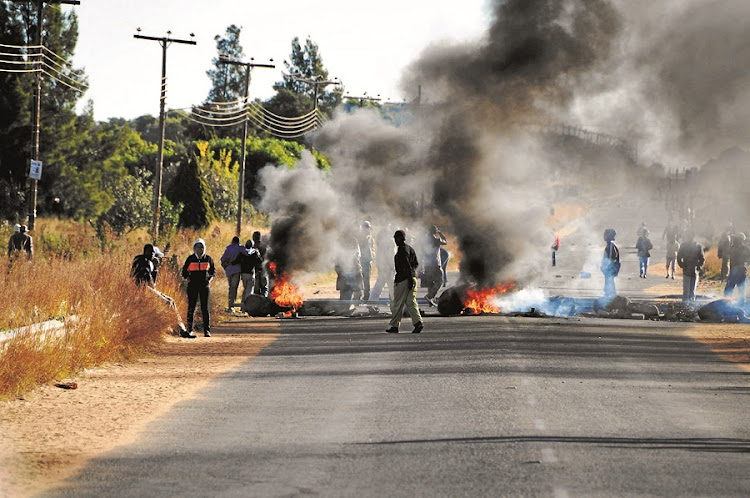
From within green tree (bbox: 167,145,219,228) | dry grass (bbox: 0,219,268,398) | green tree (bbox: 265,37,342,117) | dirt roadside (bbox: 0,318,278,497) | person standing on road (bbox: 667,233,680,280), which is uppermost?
green tree (bbox: 265,37,342,117)

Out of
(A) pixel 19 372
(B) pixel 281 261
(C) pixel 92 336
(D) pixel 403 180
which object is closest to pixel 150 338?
(C) pixel 92 336

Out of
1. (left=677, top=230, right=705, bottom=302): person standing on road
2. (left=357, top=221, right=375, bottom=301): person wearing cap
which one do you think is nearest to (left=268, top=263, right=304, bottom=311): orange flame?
(left=357, top=221, right=375, bottom=301): person wearing cap

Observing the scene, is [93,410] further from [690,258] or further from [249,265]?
[690,258]

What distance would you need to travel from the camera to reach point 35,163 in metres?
28.7

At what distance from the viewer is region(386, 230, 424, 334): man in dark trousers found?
63.2 feet

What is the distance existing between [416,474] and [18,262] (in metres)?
12.1

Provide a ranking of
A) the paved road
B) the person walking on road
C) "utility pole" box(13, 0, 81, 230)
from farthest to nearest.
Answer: "utility pole" box(13, 0, 81, 230), the person walking on road, the paved road

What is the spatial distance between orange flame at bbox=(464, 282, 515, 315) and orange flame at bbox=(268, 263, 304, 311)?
151 inches

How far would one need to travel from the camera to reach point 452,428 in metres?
9.73

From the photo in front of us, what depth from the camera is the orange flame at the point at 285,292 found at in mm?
24766

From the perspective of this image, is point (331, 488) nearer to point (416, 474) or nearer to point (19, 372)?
point (416, 474)

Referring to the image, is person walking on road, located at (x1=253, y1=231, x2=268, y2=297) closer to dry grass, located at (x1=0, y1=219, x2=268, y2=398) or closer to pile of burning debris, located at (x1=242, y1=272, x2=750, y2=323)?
pile of burning debris, located at (x1=242, y1=272, x2=750, y2=323)

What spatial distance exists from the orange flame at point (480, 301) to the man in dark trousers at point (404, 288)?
13.7 ft

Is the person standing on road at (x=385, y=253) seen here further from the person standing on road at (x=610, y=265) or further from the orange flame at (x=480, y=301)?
the person standing on road at (x=610, y=265)
